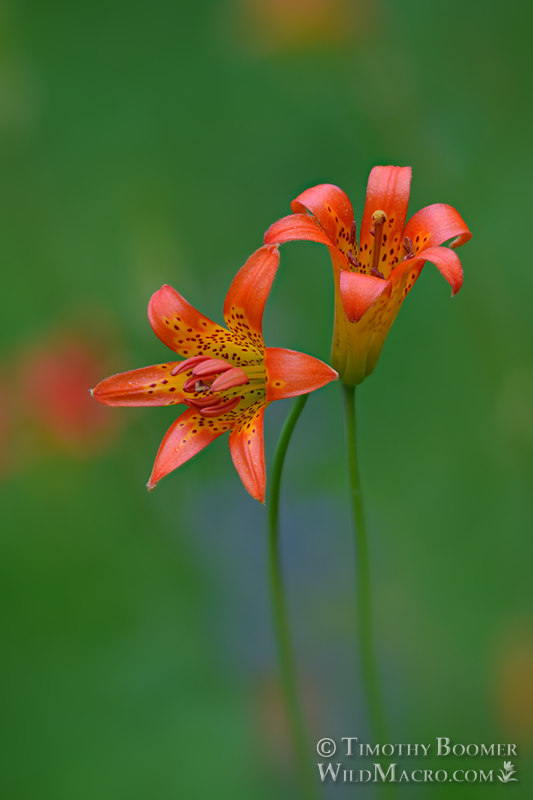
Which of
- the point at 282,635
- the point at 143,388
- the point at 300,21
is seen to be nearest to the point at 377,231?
the point at 143,388

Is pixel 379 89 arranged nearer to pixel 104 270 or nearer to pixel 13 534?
pixel 104 270

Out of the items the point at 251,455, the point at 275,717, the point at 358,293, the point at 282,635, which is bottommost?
the point at 275,717

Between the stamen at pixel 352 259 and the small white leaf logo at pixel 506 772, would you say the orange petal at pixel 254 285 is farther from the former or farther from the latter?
the small white leaf logo at pixel 506 772

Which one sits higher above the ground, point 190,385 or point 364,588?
point 190,385

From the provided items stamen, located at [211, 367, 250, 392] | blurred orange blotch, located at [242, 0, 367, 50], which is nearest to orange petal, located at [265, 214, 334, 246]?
stamen, located at [211, 367, 250, 392]

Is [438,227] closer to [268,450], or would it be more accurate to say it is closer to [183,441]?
[183,441]

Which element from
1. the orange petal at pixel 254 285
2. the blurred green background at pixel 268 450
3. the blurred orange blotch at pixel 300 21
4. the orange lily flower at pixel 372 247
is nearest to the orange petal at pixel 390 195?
the orange lily flower at pixel 372 247

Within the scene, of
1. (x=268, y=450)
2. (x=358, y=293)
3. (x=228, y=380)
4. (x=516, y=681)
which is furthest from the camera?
→ (x=268, y=450)
